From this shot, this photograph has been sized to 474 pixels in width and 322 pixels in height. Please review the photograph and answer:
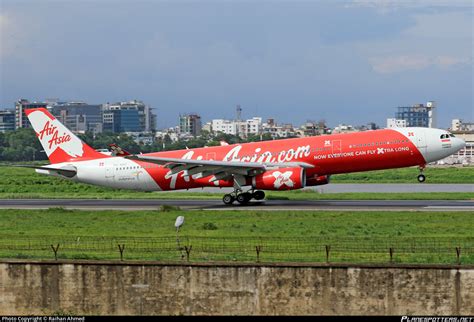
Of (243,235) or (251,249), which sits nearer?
(251,249)

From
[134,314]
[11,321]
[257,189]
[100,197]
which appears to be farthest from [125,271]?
[100,197]

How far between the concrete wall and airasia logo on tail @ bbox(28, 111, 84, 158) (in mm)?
35423

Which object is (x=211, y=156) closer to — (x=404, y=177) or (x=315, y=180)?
(x=315, y=180)

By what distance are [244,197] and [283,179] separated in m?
4.36

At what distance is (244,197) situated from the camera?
6359 centimetres

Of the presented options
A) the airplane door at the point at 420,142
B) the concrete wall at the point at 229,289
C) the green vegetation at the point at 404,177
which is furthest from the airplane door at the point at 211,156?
the green vegetation at the point at 404,177

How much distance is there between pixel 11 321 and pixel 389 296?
42.4 ft

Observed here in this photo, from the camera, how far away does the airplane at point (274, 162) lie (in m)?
61.0

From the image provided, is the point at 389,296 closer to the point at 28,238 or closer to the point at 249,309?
the point at 249,309

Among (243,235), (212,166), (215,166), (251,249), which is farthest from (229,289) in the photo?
(212,166)

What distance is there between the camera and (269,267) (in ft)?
105

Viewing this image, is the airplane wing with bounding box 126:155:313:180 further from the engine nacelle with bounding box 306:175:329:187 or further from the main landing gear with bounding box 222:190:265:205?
the engine nacelle with bounding box 306:175:329:187

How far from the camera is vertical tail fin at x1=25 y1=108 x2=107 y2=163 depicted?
224 feet

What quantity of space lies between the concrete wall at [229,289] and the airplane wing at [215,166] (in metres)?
27.4
